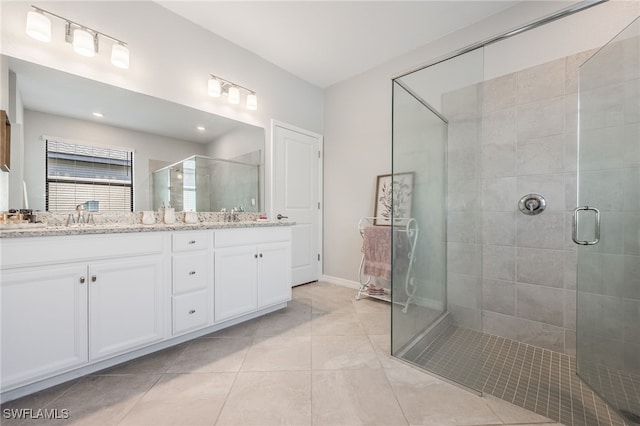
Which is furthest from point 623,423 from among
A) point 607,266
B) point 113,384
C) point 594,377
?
point 113,384

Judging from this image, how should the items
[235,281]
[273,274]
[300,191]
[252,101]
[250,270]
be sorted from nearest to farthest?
[235,281] → [250,270] → [273,274] → [252,101] → [300,191]

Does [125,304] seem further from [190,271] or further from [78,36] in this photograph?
[78,36]

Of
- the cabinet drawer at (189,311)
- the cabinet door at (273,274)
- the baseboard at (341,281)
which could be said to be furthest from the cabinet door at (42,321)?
the baseboard at (341,281)

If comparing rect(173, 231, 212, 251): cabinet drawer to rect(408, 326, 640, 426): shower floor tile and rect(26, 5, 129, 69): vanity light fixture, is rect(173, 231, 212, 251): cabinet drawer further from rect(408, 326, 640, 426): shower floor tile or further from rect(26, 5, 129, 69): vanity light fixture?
rect(408, 326, 640, 426): shower floor tile

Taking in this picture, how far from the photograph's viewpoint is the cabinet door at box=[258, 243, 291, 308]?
7.68 feet

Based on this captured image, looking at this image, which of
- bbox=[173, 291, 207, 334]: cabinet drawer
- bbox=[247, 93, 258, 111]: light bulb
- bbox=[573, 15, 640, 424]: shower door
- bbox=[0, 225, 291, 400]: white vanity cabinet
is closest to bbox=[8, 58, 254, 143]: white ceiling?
bbox=[247, 93, 258, 111]: light bulb

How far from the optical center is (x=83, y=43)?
1797 mm

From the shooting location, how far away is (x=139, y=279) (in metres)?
1.63

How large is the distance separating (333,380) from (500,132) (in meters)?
2.24

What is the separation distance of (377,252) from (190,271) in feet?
5.76

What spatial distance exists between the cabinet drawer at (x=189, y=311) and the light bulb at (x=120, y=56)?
5.80 feet

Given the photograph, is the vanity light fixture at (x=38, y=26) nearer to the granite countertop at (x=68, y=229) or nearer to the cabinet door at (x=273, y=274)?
the granite countertop at (x=68, y=229)

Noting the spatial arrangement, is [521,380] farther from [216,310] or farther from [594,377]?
[216,310]

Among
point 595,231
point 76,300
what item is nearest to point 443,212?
point 595,231
